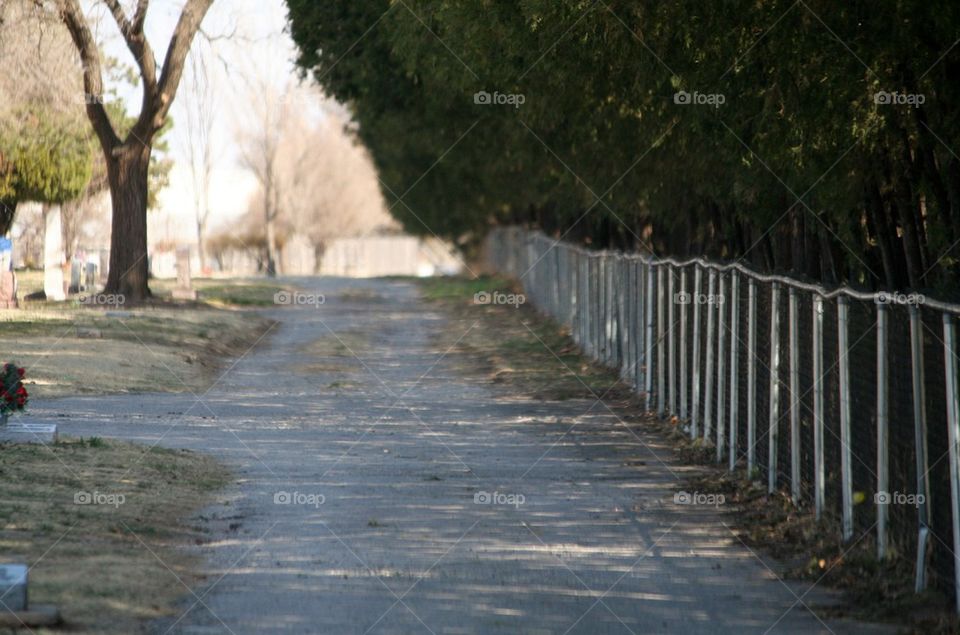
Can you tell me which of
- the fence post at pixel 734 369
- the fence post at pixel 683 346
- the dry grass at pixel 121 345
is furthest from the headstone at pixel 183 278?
the fence post at pixel 734 369

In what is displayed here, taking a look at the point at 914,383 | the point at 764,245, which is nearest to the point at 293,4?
the point at 764,245

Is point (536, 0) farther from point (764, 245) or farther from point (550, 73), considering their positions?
point (764, 245)

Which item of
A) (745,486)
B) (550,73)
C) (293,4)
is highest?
(293,4)

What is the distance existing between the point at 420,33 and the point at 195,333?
1106cm

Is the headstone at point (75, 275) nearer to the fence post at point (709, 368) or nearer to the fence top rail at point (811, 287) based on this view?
the fence top rail at point (811, 287)

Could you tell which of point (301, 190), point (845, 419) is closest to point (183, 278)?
point (845, 419)

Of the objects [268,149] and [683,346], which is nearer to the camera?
[683,346]

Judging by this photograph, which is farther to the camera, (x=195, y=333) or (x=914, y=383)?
(x=195, y=333)

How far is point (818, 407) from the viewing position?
1027 centimetres

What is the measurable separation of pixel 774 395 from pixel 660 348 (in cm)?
572

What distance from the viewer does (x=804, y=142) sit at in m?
11.8

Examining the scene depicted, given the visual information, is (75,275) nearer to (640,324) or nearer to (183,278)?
(183,278)

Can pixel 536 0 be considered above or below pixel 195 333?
above

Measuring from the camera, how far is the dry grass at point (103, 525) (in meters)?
7.72
